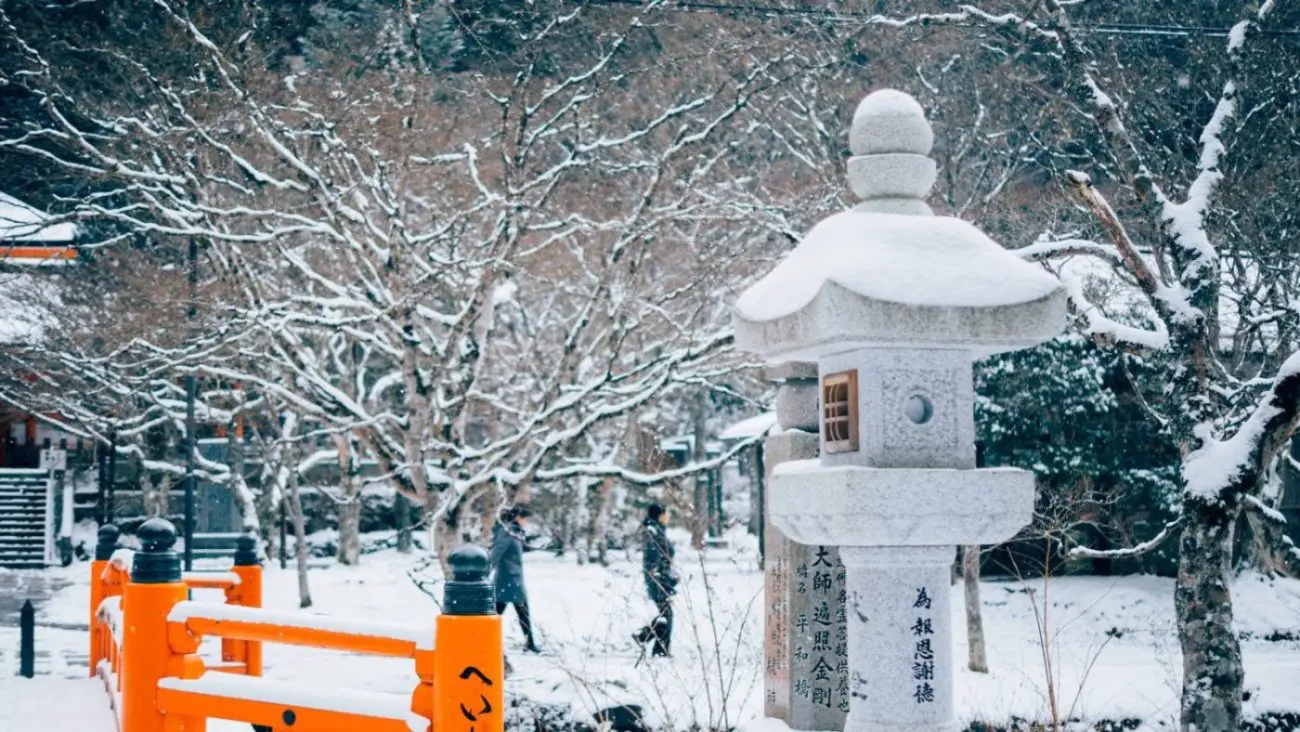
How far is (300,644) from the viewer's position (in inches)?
210

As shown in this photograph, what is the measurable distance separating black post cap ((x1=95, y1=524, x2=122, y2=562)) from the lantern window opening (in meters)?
7.58

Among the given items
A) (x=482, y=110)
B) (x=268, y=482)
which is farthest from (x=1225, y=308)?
(x=268, y=482)

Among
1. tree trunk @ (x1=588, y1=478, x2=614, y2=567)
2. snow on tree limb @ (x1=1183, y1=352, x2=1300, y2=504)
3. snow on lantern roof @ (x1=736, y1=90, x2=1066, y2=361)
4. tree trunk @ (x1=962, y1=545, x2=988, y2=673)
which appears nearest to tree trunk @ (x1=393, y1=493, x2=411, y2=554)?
tree trunk @ (x1=588, y1=478, x2=614, y2=567)

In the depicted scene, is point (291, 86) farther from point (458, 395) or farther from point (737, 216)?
point (737, 216)

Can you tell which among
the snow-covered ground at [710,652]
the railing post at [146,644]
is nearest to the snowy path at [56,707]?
the snow-covered ground at [710,652]

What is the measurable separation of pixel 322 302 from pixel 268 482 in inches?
605

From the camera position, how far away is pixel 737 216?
15570mm

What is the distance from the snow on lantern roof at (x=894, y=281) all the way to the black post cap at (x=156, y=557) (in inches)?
126

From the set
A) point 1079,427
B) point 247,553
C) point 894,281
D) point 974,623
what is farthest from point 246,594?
point 1079,427

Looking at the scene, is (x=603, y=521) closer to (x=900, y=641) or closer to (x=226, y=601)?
(x=226, y=601)

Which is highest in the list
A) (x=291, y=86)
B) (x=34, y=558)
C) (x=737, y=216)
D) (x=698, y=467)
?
(x=291, y=86)

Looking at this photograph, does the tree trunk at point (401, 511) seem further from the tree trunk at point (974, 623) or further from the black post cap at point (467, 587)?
the black post cap at point (467, 587)

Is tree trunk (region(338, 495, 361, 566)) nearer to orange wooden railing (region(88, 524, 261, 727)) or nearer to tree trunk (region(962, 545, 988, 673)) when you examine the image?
tree trunk (region(962, 545, 988, 673))

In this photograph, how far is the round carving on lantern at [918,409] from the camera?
6.81 meters
